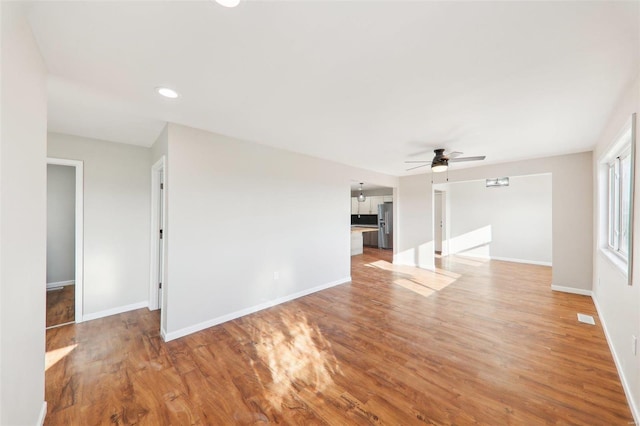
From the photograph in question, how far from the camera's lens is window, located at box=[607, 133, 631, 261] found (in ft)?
8.35

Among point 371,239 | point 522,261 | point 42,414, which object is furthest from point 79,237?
point 522,261

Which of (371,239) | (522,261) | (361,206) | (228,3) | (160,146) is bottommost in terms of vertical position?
(522,261)

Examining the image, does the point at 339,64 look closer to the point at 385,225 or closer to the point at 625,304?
the point at 625,304

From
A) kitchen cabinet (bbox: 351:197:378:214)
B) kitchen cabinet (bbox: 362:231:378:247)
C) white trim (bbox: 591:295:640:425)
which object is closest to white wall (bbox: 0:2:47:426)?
white trim (bbox: 591:295:640:425)

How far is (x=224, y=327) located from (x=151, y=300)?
141 centimetres

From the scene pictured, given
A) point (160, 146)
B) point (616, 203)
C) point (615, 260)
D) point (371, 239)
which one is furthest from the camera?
point (371, 239)

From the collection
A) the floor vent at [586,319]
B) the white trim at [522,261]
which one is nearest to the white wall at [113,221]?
the floor vent at [586,319]

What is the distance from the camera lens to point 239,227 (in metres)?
3.36

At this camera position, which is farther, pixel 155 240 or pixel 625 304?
pixel 155 240

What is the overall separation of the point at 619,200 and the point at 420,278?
10.3 feet

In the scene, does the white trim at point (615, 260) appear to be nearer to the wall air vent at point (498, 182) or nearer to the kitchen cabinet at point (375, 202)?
the wall air vent at point (498, 182)

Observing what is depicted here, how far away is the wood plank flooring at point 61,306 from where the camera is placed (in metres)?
3.18

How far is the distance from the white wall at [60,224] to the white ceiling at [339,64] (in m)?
2.13

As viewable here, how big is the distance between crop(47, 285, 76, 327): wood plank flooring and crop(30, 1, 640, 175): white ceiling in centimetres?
244
